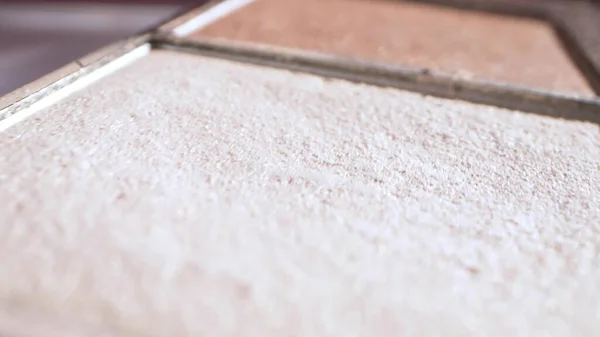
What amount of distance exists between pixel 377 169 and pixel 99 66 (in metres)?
0.70

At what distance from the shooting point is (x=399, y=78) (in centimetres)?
126

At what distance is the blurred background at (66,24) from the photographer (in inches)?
104

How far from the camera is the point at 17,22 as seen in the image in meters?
2.88

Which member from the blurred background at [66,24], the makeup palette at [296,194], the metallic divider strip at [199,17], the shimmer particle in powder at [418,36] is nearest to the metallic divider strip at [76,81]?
the makeup palette at [296,194]

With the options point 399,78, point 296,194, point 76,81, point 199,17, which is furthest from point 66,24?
point 296,194

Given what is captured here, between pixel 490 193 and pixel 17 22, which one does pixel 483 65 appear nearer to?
pixel 490 193

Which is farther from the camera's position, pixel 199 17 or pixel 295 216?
pixel 199 17

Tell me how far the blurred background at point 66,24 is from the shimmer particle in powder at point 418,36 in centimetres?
103

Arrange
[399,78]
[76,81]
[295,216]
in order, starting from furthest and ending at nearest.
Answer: [399,78] → [76,81] → [295,216]

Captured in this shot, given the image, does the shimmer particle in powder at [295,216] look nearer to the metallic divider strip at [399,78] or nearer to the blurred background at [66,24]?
the metallic divider strip at [399,78]

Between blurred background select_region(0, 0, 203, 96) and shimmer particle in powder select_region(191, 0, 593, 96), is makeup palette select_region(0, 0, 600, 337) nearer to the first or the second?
shimmer particle in powder select_region(191, 0, 593, 96)

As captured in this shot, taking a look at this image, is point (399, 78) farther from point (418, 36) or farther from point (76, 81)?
point (76, 81)

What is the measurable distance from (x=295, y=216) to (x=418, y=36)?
106cm

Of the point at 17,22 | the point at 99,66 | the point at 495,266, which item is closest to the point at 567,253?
the point at 495,266
